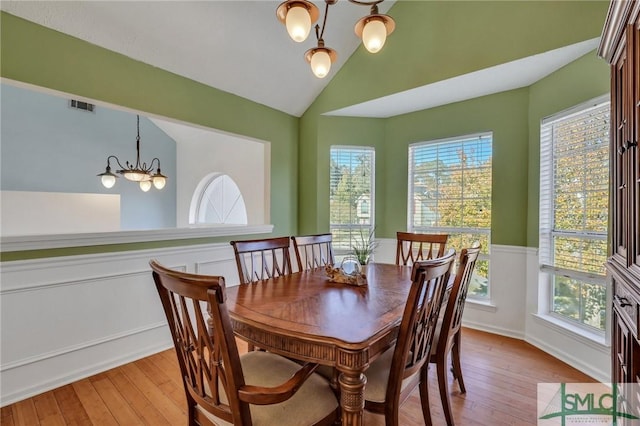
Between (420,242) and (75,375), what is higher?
(420,242)

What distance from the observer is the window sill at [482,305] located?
318 centimetres

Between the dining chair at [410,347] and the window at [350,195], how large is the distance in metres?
2.38

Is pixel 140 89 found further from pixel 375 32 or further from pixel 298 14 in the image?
pixel 375 32

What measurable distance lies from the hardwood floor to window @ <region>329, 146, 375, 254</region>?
1846mm

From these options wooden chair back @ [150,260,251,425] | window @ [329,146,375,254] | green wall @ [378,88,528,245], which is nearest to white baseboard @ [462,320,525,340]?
green wall @ [378,88,528,245]

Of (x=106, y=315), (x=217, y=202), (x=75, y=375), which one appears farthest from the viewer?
(x=217, y=202)

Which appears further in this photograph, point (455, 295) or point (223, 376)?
point (455, 295)

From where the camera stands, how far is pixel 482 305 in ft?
10.6

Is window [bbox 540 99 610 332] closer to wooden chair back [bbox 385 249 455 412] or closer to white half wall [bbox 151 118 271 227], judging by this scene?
wooden chair back [bbox 385 249 455 412]

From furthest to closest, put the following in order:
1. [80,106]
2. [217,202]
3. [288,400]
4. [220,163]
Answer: [217,202], [220,163], [80,106], [288,400]

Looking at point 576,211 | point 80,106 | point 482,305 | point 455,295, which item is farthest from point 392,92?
point 80,106

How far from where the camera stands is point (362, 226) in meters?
3.96

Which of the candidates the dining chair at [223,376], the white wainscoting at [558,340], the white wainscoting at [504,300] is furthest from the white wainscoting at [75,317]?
the white wainscoting at [558,340]

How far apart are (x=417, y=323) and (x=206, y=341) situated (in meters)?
0.91
